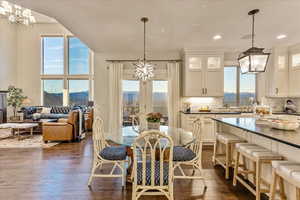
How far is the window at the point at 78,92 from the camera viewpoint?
9969mm

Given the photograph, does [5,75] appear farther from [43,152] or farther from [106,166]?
[106,166]

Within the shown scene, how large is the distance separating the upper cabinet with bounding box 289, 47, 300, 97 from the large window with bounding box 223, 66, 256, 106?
38.7 inches

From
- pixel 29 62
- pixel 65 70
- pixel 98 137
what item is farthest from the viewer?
pixel 65 70

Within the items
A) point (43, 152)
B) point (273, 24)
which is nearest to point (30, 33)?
point (43, 152)

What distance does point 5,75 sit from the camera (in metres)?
9.09

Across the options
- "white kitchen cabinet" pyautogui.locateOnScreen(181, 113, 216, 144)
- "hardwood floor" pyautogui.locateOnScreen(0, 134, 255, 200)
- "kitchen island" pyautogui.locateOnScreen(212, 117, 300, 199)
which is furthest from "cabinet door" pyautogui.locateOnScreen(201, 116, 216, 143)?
"kitchen island" pyautogui.locateOnScreen(212, 117, 300, 199)

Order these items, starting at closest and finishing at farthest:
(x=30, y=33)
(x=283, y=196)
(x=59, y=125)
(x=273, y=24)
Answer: (x=283, y=196) < (x=273, y=24) < (x=59, y=125) < (x=30, y=33)

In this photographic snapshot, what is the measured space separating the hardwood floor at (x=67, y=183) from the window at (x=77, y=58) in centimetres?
633

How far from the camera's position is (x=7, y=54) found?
9.25m

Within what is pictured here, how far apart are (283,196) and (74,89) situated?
9.76 metres

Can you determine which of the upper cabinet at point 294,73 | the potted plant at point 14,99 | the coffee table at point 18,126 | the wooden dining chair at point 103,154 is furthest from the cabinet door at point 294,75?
the potted plant at point 14,99

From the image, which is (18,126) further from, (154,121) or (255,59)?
(255,59)

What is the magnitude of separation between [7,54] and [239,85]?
10505 mm

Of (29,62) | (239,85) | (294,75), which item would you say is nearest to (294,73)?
(294,75)
